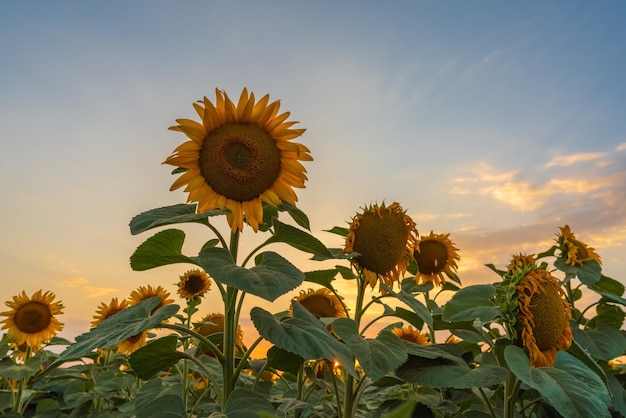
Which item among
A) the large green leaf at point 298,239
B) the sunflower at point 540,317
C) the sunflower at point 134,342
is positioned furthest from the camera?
the sunflower at point 134,342

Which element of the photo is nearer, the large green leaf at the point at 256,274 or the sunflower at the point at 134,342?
the large green leaf at the point at 256,274

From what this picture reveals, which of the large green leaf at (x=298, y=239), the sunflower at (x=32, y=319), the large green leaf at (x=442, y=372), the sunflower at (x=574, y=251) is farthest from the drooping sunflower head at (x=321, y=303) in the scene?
the sunflower at (x=32, y=319)

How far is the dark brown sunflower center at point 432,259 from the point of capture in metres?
4.41

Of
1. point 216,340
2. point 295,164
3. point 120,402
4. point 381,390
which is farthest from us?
point 120,402

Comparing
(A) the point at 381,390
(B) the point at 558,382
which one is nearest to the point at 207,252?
(B) the point at 558,382

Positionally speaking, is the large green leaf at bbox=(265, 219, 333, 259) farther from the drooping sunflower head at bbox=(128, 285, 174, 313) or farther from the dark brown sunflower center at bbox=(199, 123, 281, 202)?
the drooping sunflower head at bbox=(128, 285, 174, 313)

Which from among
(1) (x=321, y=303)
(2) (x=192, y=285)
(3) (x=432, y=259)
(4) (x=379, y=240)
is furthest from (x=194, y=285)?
(4) (x=379, y=240)

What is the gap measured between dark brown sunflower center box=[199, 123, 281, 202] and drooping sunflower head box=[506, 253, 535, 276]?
1.24m

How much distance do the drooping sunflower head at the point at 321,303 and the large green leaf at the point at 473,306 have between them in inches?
41.2

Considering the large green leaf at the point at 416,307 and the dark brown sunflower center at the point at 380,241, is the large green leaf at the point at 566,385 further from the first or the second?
the dark brown sunflower center at the point at 380,241

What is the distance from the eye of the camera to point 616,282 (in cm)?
443

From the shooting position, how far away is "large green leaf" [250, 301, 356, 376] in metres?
1.81

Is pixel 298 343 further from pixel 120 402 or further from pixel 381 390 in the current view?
pixel 120 402

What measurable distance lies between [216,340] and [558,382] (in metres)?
1.60
